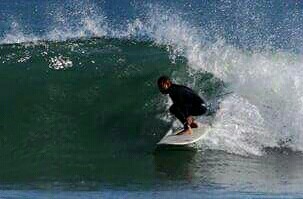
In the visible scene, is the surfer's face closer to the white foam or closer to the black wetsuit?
the black wetsuit

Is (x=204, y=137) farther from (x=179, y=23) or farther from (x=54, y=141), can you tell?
(x=179, y=23)

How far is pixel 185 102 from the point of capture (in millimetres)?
14789

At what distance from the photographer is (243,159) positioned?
14477 millimetres

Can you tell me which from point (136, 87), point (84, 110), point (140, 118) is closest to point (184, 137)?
point (140, 118)

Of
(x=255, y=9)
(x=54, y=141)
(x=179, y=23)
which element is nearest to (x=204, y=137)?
(x=54, y=141)

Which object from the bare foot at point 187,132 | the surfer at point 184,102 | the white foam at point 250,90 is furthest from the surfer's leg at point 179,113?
the white foam at point 250,90

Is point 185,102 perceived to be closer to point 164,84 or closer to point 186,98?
point 186,98

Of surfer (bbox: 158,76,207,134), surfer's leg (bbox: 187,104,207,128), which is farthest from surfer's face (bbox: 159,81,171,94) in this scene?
surfer's leg (bbox: 187,104,207,128)

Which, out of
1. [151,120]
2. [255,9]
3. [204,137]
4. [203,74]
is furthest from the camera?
[255,9]

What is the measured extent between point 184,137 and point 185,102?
1.81 feet

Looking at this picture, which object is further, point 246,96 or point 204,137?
point 246,96

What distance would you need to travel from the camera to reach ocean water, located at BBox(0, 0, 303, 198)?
42.0 feet

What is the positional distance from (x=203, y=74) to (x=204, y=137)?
278cm

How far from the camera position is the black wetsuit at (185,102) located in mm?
14766
